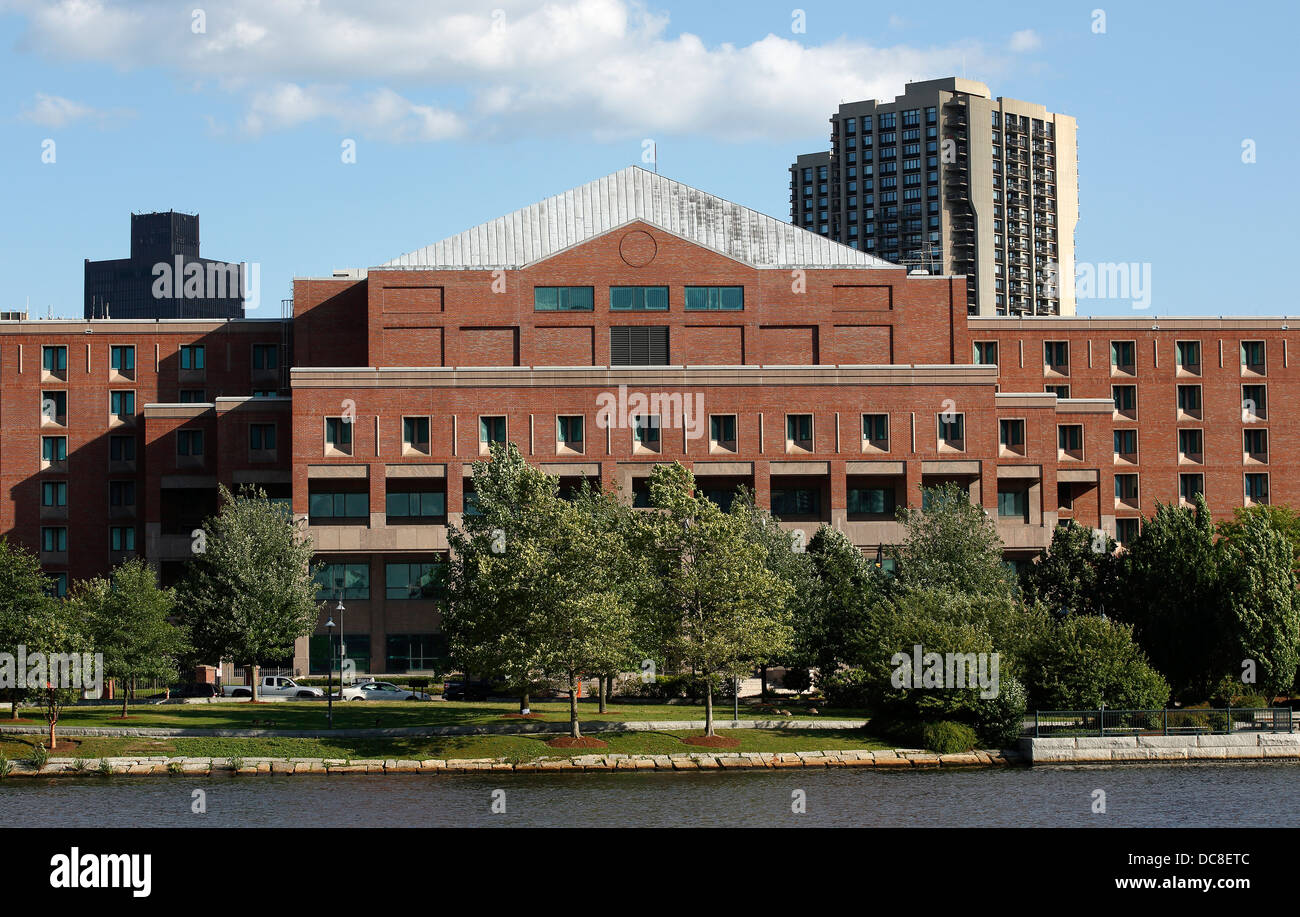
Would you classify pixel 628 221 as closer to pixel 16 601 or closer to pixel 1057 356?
pixel 1057 356

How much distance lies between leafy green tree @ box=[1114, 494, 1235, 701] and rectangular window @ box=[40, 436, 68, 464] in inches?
2529

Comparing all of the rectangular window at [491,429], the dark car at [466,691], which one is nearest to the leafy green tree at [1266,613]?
the dark car at [466,691]

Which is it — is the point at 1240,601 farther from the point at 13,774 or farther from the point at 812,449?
the point at 13,774

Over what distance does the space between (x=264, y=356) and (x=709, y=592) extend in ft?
166

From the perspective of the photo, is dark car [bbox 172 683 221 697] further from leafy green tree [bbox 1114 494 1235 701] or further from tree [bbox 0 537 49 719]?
leafy green tree [bbox 1114 494 1235 701]

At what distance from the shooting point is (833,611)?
6069 centimetres

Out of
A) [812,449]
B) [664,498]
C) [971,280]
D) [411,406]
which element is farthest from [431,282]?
[971,280]

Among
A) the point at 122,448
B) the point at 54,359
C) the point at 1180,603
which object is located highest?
the point at 54,359

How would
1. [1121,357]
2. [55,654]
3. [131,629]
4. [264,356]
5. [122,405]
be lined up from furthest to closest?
[1121,357], [264,356], [122,405], [131,629], [55,654]

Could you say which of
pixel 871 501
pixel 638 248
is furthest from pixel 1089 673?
pixel 638 248

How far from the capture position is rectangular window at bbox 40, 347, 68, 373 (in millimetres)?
91812

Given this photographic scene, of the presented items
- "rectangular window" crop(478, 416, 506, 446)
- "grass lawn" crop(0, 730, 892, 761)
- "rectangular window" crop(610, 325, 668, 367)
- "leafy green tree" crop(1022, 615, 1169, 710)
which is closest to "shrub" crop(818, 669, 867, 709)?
"grass lawn" crop(0, 730, 892, 761)

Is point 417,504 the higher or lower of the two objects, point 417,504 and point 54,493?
the lower

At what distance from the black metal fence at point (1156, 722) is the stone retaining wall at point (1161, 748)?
0.48 meters
